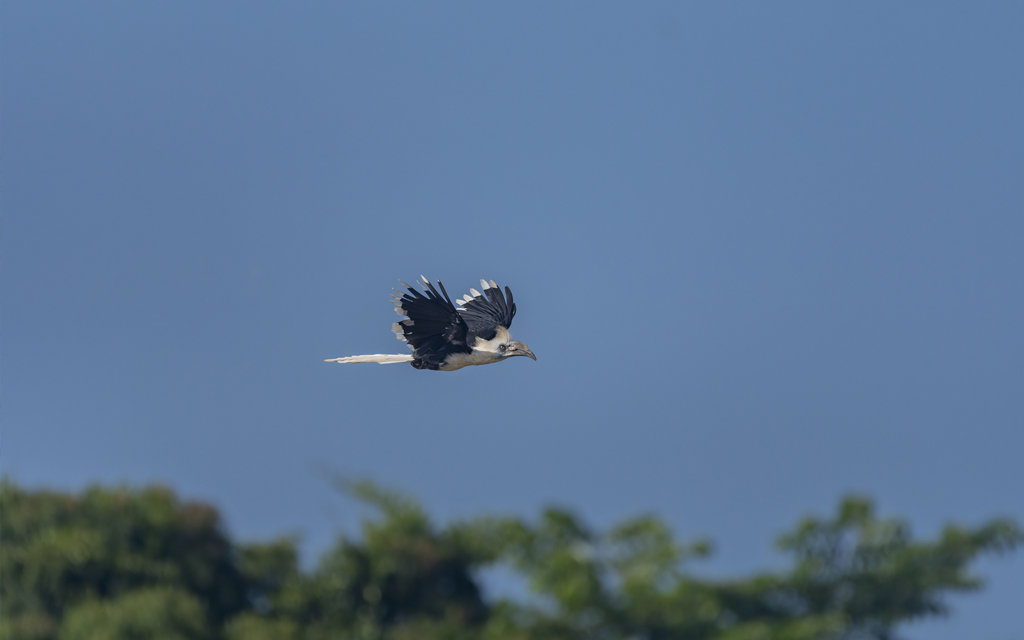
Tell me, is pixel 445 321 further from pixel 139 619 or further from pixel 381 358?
pixel 139 619

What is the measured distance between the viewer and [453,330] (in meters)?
31.8

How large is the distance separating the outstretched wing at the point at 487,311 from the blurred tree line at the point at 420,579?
8.71 m

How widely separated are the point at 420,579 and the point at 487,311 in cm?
1057

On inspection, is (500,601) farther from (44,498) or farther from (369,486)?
(44,498)

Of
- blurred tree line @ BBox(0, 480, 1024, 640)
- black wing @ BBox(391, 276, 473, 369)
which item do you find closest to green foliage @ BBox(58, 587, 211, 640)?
blurred tree line @ BBox(0, 480, 1024, 640)

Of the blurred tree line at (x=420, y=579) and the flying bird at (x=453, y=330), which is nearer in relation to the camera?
the blurred tree line at (x=420, y=579)

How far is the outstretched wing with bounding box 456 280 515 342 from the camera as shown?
108 ft

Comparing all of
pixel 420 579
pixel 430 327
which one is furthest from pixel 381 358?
pixel 420 579

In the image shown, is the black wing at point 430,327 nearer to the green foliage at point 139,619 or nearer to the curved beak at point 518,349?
the curved beak at point 518,349

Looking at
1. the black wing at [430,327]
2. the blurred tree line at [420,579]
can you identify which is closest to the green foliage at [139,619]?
the blurred tree line at [420,579]

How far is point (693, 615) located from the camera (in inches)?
861

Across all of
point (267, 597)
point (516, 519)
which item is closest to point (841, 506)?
point (516, 519)

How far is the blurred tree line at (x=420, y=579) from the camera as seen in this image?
2189 centimetres

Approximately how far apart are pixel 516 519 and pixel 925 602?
6.65 m
